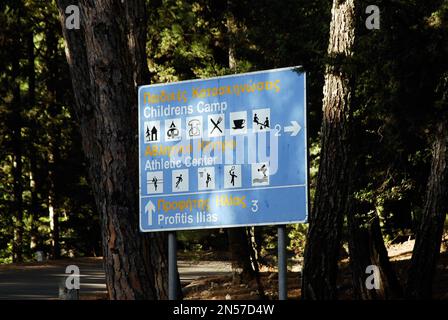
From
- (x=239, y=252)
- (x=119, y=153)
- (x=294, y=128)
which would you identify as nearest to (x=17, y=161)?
(x=239, y=252)

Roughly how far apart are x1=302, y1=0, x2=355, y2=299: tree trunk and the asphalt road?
21.1 feet

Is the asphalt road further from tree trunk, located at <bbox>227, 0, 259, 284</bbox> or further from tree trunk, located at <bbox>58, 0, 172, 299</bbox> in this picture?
tree trunk, located at <bbox>58, 0, 172, 299</bbox>

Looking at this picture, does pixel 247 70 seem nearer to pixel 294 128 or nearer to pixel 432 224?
pixel 432 224

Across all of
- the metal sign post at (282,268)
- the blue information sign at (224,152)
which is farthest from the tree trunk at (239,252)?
the metal sign post at (282,268)

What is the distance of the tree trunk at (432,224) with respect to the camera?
17.0 metres

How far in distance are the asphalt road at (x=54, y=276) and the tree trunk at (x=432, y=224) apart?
6738 millimetres

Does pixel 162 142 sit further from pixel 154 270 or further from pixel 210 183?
pixel 154 270

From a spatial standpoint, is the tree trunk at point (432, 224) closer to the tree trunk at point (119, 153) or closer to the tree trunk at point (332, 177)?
the tree trunk at point (332, 177)

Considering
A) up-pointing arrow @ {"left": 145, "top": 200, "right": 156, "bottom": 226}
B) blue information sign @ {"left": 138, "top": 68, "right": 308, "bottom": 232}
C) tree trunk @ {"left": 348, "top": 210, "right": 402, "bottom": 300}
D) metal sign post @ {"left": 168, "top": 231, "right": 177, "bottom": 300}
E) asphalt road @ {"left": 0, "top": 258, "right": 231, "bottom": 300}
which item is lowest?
asphalt road @ {"left": 0, "top": 258, "right": 231, "bottom": 300}

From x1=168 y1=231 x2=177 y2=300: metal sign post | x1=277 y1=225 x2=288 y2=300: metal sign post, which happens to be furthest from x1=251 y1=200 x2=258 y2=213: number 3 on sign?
x1=168 y1=231 x2=177 y2=300: metal sign post

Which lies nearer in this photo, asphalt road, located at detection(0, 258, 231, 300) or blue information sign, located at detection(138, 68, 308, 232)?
blue information sign, located at detection(138, 68, 308, 232)

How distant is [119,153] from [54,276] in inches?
633

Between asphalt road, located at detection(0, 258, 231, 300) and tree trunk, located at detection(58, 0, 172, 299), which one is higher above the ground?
tree trunk, located at detection(58, 0, 172, 299)

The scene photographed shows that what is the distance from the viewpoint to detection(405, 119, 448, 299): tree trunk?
669 inches
